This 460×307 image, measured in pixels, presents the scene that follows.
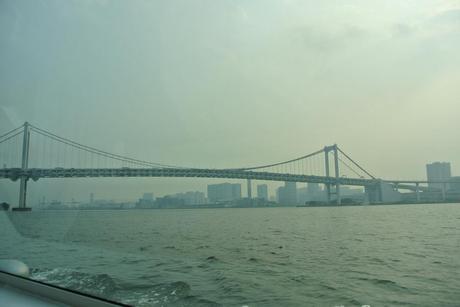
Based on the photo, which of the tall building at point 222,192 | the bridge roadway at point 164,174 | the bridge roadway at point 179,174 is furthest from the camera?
the tall building at point 222,192

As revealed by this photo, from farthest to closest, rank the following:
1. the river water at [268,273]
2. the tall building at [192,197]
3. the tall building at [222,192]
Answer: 1. the tall building at [222,192]
2. the tall building at [192,197]
3. the river water at [268,273]

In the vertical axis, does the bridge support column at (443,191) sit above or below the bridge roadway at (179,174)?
below

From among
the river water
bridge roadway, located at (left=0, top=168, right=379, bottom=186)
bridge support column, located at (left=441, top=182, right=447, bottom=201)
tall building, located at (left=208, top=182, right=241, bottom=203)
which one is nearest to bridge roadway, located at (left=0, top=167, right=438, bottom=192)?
bridge roadway, located at (left=0, top=168, right=379, bottom=186)

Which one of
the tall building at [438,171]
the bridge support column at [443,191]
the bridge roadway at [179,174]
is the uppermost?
the bridge roadway at [179,174]

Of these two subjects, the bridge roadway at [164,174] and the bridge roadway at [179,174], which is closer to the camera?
the bridge roadway at [164,174]

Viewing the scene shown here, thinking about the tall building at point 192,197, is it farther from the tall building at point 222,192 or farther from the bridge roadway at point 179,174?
the bridge roadway at point 179,174

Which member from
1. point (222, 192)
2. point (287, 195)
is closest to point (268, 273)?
point (287, 195)

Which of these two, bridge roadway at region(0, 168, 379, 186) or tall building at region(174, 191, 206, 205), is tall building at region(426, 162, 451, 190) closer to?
bridge roadway at region(0, 168, 379, 186)

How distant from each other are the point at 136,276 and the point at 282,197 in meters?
8.30

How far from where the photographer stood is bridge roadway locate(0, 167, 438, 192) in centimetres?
605

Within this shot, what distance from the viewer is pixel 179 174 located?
95.0 ft

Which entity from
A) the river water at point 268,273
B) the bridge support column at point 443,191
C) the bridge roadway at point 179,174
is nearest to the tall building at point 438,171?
the bridge support column at point 443,191

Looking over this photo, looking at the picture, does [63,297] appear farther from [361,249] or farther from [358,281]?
[361,249]

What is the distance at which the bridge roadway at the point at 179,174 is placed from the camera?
605cm
